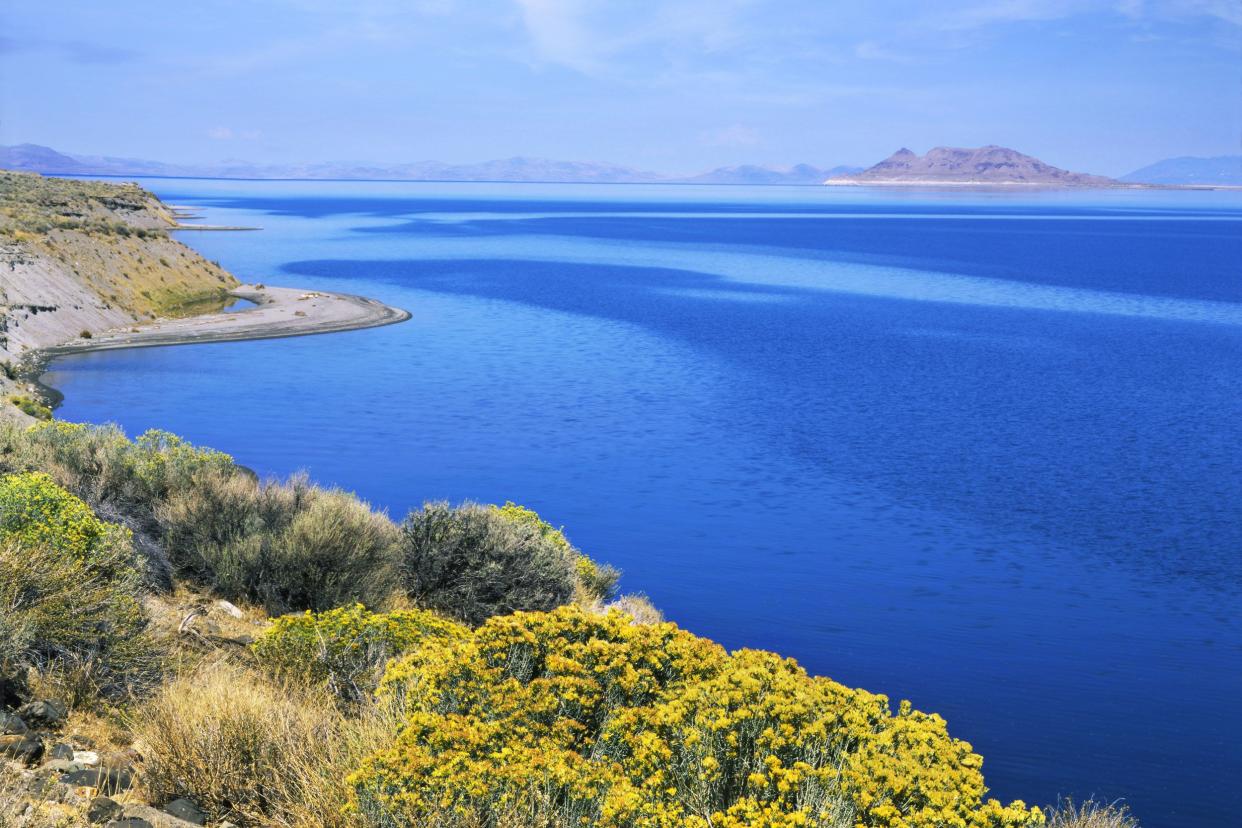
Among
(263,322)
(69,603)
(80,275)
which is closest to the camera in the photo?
(69,603)

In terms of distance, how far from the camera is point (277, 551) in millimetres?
12586

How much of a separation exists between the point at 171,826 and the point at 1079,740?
12.6m

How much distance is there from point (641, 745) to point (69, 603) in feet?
16.2

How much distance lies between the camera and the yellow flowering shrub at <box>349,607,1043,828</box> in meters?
5.52

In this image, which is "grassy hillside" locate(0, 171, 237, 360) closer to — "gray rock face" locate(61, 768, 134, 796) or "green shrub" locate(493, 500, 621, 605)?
"green shrub" locate(493, 500, 621, 605)

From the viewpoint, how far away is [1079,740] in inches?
576

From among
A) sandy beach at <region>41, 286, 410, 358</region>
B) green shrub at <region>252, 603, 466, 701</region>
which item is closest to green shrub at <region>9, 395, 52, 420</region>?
sandy beach at <region>41, 286, 410, 358</region>

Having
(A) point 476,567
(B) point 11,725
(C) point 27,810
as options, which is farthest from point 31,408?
(C) point 27,810

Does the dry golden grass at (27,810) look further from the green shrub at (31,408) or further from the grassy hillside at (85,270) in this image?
the grassy hillside at (85,270)

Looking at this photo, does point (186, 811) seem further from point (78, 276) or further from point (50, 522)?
point (78, 276)

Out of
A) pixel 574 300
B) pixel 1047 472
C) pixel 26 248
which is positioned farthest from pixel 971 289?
pixel 26 248

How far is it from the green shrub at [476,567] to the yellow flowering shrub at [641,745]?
582 centimetres

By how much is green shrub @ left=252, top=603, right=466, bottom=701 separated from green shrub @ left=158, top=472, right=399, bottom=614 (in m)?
3.23

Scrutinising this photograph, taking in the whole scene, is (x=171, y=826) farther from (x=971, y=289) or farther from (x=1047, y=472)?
(x=971, y=289)
